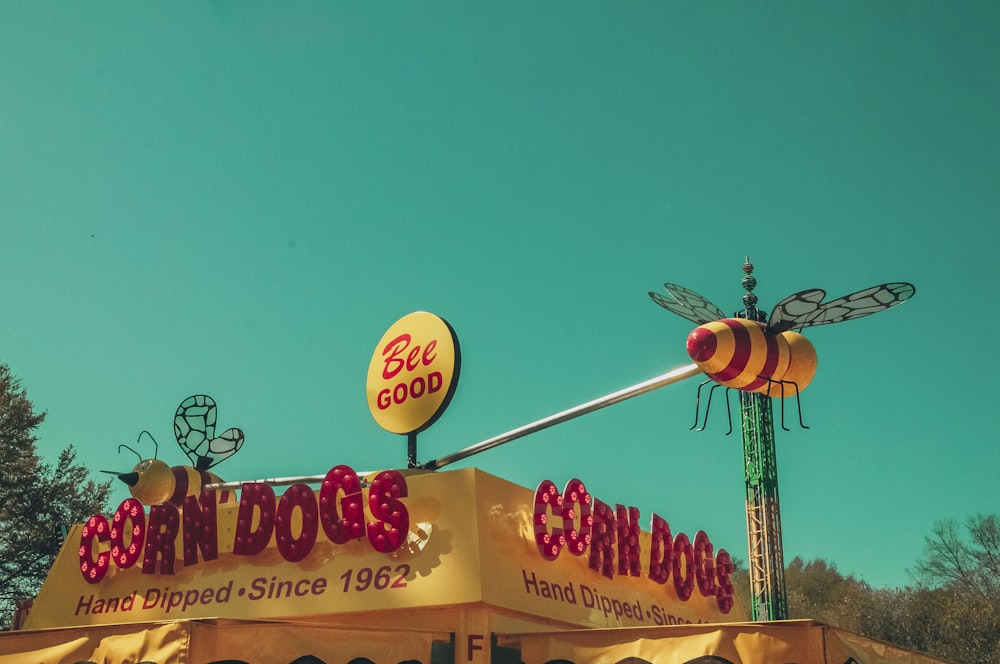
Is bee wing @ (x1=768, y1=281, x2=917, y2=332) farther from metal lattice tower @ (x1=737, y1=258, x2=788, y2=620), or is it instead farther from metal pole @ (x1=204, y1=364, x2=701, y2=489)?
metal lattice tower @ (x1=737, y1=258, x2=788, y2=620)

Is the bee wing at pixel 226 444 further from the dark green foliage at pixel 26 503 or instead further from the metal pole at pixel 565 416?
the dark green foliage at pixel 26 503

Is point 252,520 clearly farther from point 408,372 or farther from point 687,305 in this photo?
point 687,305

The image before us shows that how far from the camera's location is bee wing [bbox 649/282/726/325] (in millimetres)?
14320

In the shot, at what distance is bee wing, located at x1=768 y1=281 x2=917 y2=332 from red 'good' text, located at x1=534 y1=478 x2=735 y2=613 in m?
4.11

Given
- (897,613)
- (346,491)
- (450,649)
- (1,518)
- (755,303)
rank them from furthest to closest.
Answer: (897,613) < (1,518) < (755,303) < (346,491) < (450,649)

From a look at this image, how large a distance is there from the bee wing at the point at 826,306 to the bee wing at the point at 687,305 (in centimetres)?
195

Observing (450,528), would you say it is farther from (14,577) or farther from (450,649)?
(14,577)

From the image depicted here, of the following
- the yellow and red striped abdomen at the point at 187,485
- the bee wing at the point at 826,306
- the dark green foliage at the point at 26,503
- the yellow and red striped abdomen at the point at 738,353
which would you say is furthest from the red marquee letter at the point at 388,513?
the dark green foliage at the point at 26,503

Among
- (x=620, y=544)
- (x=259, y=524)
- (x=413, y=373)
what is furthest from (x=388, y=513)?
(x=620, y=544)

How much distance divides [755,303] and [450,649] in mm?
18051

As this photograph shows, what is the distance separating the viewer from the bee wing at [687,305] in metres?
14.3

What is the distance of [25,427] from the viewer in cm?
3341

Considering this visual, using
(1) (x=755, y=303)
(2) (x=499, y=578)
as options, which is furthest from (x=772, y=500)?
(2) (x=499, y=578)

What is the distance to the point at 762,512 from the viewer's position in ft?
79.7
